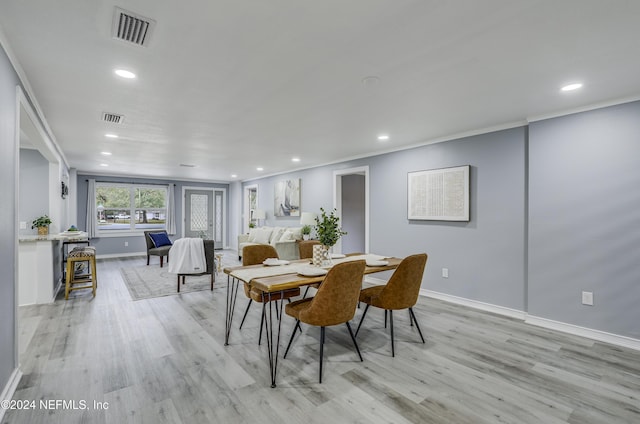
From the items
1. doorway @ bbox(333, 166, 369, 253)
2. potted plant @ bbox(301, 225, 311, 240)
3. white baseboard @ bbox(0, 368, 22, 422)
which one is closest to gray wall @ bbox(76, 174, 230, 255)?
potted plant @ bbox(301, 225, 311, 240)

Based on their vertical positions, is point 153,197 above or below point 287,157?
below

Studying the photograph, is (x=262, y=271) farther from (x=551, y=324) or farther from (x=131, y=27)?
(x=551, y=324)

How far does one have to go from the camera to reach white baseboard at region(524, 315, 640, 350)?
2804mm

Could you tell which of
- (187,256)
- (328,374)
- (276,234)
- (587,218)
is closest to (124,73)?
(328,374)

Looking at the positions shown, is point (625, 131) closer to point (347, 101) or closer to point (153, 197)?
point (347, 101)

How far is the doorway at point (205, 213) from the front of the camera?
9.57 m

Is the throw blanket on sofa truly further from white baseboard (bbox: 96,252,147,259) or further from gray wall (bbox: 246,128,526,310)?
white baseboard (bbox: 96,252,147,259)

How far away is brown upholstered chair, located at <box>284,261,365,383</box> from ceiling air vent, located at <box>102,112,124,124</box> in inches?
121

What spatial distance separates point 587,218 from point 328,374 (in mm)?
3010

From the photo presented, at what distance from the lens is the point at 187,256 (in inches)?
185

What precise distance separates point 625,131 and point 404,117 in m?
2.06

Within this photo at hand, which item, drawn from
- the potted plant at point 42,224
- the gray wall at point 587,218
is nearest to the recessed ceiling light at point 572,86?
the gray wall at point 587,218

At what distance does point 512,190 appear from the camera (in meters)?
3.61

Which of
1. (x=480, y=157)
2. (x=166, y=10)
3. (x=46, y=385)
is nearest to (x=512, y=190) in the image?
(x=480, y=157)
